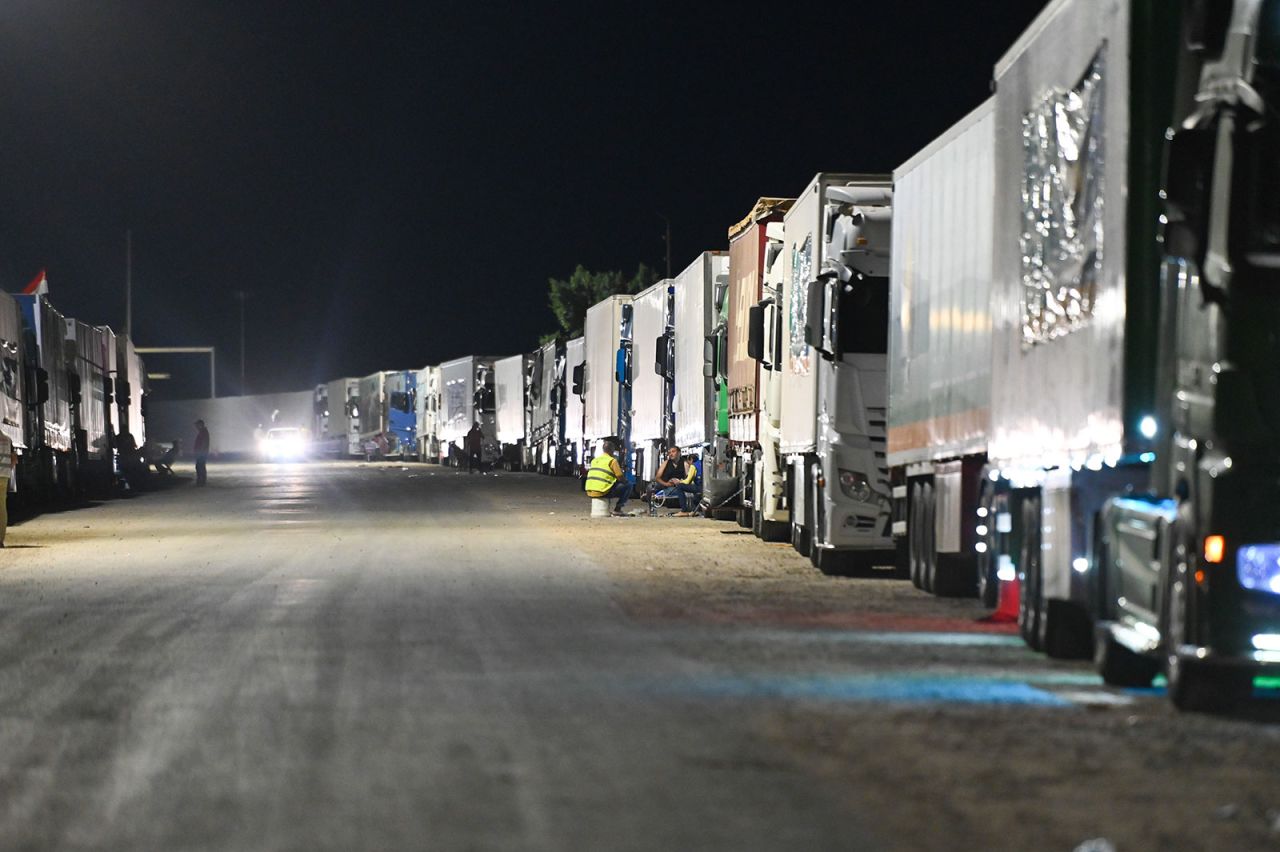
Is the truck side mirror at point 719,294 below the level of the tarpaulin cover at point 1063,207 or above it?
above

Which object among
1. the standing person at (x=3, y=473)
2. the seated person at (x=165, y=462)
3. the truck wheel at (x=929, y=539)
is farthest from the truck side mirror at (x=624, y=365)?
the truck wheel at (x=929, y=539)

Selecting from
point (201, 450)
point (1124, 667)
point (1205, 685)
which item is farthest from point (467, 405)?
point (1205, 685)

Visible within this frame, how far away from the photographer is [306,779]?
324 inches

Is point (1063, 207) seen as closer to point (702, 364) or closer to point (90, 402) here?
point (702, 364)

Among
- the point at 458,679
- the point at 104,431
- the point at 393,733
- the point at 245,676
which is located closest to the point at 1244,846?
the point at 393,733

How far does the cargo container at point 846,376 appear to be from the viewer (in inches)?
821

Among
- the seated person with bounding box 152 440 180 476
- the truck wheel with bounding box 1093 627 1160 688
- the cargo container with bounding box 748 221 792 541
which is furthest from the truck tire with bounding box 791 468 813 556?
the seated person with bounding box 152 440 180 476

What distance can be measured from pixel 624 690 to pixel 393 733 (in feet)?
6.46

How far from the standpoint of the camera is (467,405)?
71938 millimetres

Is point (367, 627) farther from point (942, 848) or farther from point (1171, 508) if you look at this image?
point (942, 848)

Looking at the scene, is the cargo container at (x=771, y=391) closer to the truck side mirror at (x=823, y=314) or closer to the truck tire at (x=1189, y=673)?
the truck side mirror at (x=823, y=314)

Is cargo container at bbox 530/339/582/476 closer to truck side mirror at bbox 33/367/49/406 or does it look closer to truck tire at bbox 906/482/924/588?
truck side mirror at bbox 33/367/49/406

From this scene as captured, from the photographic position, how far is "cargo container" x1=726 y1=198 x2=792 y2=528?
27031 millimetres

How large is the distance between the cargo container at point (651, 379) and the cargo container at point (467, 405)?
88.0 ft
